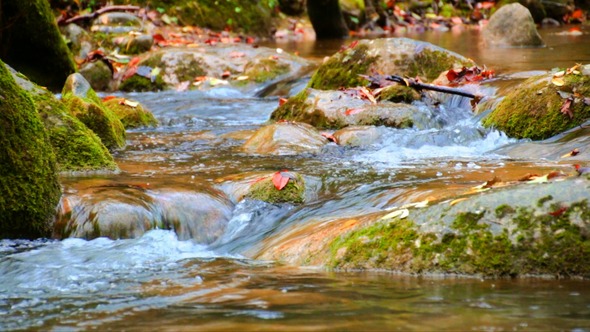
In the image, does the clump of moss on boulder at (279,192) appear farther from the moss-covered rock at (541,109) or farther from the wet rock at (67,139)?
the moss-covered rock at (541,109)

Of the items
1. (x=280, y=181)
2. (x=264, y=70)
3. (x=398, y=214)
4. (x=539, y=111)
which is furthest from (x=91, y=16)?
(x=398, y=214)

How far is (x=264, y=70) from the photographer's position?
1352cm

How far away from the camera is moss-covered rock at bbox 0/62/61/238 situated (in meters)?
5.15

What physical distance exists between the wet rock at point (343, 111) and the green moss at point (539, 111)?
914 millimetres

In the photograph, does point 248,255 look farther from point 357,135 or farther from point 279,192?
point 357,135

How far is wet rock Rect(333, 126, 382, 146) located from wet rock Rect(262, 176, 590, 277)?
11.8 feet

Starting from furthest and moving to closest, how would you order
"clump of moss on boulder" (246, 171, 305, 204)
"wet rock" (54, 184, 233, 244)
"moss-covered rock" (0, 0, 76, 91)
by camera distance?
1. "moss-covered rock" (0, 0, 76, 91)
2. "clump of moss on boulder" (246, 171, 305, 204)
3. "wet rock" (54, 184, 233, 244)

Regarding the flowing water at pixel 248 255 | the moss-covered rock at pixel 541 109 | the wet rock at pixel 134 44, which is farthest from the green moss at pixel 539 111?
the wet rock at pixel 134 44

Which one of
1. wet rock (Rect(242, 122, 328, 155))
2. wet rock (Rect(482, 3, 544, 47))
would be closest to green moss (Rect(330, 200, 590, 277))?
wet rock (Rect(242, 122, 328, 155))

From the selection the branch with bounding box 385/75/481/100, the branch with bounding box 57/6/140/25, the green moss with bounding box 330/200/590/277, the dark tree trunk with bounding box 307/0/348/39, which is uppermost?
the branch with bounding box 57/6/140/25

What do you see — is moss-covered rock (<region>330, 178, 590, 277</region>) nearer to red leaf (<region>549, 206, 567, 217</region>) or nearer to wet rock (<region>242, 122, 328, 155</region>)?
red leaf (<region>549, 206, 567, 217</region>)

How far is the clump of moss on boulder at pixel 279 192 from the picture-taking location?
6035 mm

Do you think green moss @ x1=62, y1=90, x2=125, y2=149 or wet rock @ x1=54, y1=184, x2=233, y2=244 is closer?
wet rock @ x1=54, y1=184, x2=233, y2=244

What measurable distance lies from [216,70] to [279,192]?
25.9 ft
